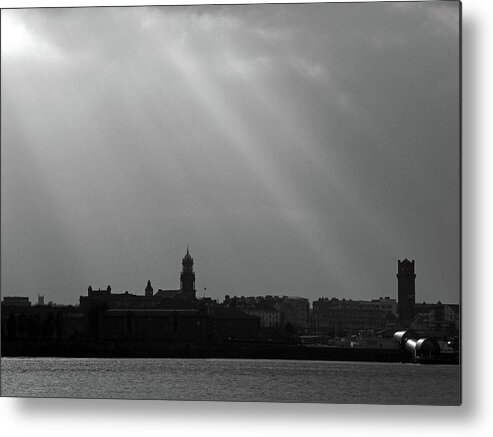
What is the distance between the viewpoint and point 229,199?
5234 millimetres

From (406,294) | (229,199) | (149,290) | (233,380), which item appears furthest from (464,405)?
(149,290)

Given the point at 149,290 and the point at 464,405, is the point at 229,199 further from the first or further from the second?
the point at 464,405

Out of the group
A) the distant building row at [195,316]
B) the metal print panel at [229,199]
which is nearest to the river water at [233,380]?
the metal print panel at [229,199]

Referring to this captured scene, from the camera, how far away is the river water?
16.4 feet

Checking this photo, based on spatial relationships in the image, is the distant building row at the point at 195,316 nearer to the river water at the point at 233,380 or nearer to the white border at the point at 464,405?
the river water at the point at 233,380

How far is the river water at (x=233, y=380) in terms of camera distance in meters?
5.01

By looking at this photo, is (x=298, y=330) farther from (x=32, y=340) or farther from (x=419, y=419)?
(x=32, y=340)

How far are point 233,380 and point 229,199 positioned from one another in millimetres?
924

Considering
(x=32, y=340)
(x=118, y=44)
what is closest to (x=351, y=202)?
(x=118, y=44)

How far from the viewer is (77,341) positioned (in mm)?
5234

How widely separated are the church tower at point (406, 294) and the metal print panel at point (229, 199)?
1 centimetres

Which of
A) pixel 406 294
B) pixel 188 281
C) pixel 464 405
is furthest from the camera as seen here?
pixel 188 281

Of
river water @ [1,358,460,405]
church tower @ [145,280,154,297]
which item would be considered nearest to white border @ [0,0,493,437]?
river water @ [1,358,460,405]

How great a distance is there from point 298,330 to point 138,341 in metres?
0.83
